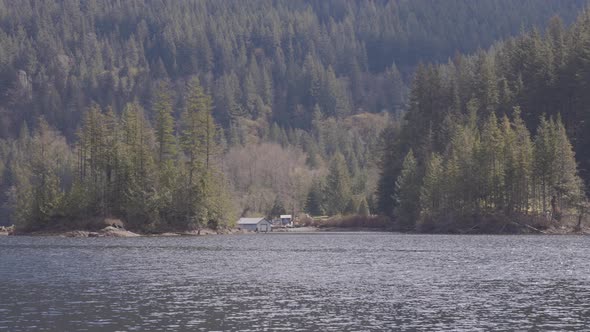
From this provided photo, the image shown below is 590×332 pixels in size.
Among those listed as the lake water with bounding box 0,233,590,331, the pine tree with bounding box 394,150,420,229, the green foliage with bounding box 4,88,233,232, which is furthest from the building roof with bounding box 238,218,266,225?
the lake water with bounding box 0,233,590,331

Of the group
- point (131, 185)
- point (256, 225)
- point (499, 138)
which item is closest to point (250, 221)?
point (256, 225)

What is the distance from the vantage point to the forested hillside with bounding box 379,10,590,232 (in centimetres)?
12862

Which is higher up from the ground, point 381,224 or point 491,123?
point 491,123

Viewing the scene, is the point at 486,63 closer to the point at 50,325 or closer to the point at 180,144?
the point at 180,144

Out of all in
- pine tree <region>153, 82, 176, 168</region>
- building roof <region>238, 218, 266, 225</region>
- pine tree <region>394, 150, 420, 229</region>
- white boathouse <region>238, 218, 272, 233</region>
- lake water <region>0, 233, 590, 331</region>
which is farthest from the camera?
building roof <region>238, 218, 266, 225</region>

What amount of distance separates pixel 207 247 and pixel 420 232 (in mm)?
54197

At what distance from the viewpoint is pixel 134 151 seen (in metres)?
137

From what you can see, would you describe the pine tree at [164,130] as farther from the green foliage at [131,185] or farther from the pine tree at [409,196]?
the pine tree at [409,196]

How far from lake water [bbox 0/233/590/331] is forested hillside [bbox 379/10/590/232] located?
44747mm

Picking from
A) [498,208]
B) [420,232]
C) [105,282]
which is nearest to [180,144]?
[420,232]

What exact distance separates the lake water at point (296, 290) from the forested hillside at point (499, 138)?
147 ft

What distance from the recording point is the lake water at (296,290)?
40.5m

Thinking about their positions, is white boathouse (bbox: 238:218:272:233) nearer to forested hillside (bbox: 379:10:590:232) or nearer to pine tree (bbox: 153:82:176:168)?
forested hillside (bbox: 379:10:590:232)

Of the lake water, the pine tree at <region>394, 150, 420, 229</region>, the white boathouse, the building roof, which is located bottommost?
the lake water
